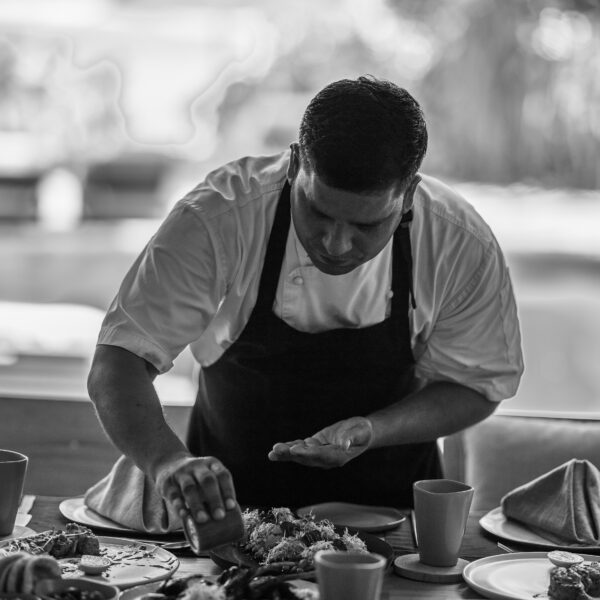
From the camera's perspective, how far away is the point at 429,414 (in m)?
1.91

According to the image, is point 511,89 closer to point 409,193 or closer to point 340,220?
point 409,193

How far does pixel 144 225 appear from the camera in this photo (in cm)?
1078

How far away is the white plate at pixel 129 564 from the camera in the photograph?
1.41m

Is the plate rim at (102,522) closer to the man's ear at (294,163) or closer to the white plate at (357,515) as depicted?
the white plate at (357,515)

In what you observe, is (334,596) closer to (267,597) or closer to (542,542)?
(267,597)

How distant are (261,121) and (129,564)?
6706 mm

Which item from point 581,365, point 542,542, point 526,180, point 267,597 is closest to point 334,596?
point 267,597

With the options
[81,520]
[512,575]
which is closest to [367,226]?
[512,575]

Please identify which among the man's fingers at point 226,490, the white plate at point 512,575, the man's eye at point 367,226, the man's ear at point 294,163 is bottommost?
the white plate at point 512,575

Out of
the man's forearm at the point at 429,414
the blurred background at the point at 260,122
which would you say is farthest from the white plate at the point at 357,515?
the blurred background at the point at 260,122

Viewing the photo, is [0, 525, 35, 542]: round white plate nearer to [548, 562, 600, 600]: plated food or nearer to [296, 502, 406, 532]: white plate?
[296, 502, 406, 532]: white plate

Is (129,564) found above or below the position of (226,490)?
below

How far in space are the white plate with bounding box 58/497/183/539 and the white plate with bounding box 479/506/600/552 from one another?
0.56 m

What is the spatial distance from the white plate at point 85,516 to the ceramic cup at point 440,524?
1.34 ft
